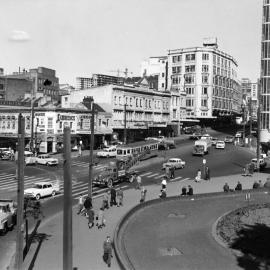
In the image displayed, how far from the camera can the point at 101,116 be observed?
292ft

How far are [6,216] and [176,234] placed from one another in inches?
388

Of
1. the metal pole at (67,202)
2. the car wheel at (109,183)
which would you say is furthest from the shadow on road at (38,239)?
the car wheel at (109,183)

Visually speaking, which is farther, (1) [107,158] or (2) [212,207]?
(1) [107,158]

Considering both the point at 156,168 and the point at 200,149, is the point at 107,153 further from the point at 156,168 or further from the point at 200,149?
the point at 200,149

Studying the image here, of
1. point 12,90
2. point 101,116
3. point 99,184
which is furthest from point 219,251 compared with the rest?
point 12,90

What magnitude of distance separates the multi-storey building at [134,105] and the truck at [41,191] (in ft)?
153

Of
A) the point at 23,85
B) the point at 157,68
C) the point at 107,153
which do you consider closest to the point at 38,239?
the point at 107,153

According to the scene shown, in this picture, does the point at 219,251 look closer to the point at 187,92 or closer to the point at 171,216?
the point at 171,216

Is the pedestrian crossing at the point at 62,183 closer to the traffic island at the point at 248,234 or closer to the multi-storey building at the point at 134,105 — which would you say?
the traffic island at the point at 248,234

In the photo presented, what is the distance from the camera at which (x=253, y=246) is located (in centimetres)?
2731

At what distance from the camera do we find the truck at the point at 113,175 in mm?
47500

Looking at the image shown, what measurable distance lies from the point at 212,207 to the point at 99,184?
13288 mm

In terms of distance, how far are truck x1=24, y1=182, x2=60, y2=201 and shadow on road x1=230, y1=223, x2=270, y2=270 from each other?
56.3ft

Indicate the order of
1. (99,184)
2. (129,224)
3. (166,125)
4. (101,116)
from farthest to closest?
(166,125) < (101,116) < (99,184) < (129,224)
